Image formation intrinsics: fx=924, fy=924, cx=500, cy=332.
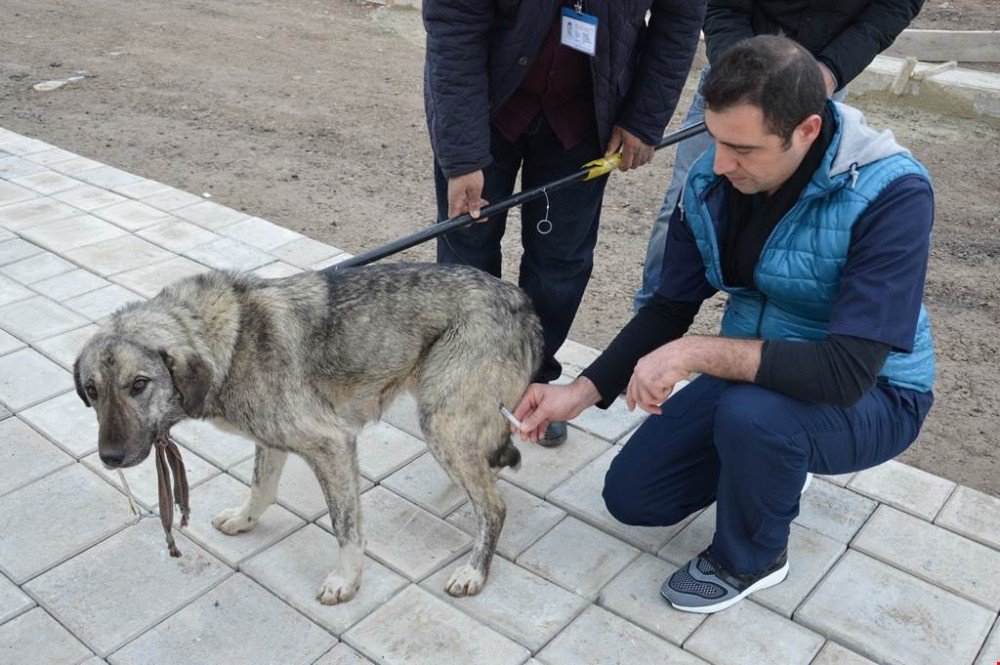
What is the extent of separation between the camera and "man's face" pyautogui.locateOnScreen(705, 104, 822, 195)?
97.0 inches

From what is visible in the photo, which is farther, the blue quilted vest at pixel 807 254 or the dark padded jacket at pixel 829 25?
the dark padded jacket at pixel 829 25

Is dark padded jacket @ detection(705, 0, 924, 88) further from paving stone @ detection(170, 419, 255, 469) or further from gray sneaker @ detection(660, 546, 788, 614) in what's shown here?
paving stone @ detection(170, 419, 255, 469)

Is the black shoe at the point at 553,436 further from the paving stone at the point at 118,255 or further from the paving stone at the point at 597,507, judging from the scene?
the paving stone at the point at 118,255

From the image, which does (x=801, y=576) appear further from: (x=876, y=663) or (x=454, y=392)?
(x=454, y=392)

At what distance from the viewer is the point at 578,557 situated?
317cm

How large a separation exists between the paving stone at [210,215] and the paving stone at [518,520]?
3061mm

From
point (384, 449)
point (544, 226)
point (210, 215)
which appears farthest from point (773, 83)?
point (210, 215)

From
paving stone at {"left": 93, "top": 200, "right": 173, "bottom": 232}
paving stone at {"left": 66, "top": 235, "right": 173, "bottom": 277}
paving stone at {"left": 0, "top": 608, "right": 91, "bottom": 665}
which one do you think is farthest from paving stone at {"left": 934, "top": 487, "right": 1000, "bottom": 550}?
paving stone at {"left": 93, "top": 200, "right": 173, "bottom": 232}

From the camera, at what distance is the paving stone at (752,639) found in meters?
2.76

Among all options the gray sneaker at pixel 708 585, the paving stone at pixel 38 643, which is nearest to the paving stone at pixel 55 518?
the paving stone at pixel 38 643

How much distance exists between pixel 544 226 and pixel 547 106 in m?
0.48

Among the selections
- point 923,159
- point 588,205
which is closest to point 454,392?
point 588,205

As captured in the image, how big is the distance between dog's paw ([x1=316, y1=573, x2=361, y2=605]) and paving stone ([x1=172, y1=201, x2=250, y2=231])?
328 cm

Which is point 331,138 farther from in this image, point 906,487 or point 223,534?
point 906,487
